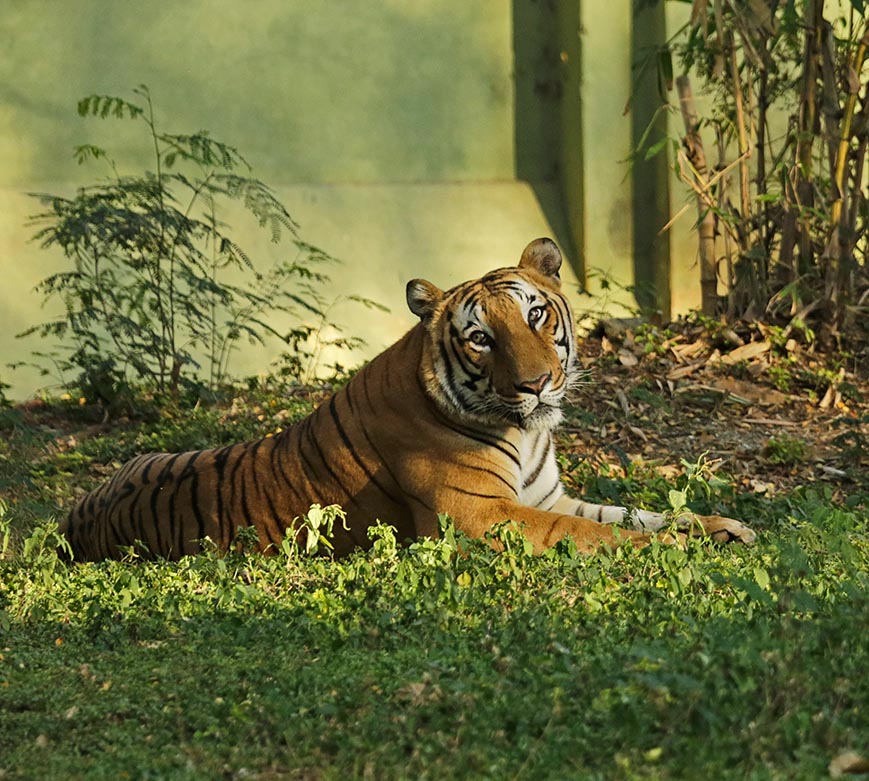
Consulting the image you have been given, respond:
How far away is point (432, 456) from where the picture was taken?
4527mm

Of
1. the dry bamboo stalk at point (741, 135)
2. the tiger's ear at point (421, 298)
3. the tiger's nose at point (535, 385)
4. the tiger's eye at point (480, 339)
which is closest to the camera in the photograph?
the tiger's nose at point (535, 385)

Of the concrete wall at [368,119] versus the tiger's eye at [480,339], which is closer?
the tiger's eye at [480,339]

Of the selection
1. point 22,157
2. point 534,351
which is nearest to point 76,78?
point 22,157

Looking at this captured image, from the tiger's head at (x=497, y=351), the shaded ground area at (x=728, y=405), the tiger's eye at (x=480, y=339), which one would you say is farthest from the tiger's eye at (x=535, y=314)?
the shaded ground area at (x=728, y=405)

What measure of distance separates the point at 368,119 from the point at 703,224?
2.46 metres

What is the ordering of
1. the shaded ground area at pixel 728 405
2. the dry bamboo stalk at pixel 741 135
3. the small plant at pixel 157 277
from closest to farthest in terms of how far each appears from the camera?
the shaded ground area at pixel 728 405 → the small plant at pixel 157 277 → the dry bamboo stalk at pixel 741 135

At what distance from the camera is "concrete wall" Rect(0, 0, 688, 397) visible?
8555 millimetres

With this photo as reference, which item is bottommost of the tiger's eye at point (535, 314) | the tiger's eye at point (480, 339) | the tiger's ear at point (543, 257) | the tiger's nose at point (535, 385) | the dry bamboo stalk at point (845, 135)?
the tiger's nose at point (535, 385)

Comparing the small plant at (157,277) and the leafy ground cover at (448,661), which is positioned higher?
the small plant at (157,277)

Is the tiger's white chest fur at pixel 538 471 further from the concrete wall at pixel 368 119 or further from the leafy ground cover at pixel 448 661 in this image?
the concrete wall at pixel 368 119

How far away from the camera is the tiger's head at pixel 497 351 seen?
4434mm

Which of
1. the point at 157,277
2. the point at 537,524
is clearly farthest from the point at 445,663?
the point at 157,277

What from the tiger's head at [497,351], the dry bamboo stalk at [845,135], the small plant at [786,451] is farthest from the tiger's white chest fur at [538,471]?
the dry bamboo stalk at [845,135]

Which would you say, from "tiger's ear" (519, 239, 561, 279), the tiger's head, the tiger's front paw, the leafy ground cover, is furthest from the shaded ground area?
the tiger's head
